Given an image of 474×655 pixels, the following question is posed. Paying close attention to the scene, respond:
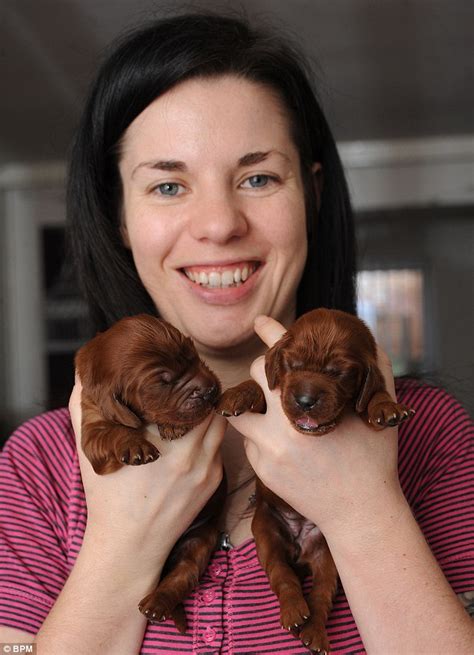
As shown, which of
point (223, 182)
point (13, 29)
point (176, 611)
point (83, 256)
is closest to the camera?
point (176, 611)

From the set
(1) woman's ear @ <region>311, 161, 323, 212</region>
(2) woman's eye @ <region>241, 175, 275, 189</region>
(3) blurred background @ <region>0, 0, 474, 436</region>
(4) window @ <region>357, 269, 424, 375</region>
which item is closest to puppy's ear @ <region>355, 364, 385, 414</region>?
(2) woman's eye @ <region>241, 175, 275, 189</region>

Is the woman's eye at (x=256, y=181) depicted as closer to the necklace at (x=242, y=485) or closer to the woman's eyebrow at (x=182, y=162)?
the woman's eyebrow at (x=182, y=162)

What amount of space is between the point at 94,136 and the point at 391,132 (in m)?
4.48

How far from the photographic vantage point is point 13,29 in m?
4.07

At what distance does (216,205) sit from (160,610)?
29.4 inches

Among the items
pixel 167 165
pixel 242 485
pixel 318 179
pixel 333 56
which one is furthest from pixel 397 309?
pixel 167 165

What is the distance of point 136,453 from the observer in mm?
1368

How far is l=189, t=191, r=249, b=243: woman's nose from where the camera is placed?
61.4 inches

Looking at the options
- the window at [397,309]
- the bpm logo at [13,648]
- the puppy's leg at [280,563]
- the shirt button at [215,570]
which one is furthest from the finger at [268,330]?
the window at [397,309]

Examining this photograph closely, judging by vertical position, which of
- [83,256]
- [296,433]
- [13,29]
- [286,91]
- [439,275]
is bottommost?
[439,275]

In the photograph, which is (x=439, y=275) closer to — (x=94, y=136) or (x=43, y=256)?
(x=43, y=256)

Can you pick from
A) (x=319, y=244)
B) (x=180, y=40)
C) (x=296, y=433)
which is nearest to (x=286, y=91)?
(x=180, y=40)

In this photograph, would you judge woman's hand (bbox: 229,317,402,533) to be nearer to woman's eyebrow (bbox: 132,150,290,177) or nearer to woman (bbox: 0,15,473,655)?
woman (bbox: 0,15,473,655)

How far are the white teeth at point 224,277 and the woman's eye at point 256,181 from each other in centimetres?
16
